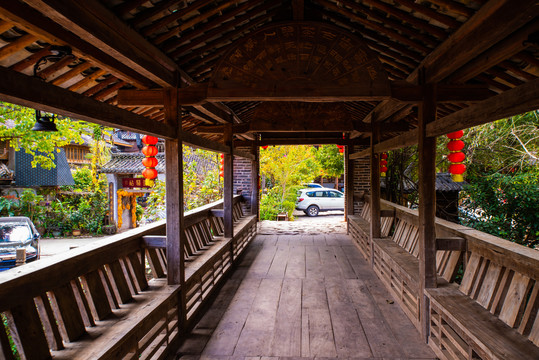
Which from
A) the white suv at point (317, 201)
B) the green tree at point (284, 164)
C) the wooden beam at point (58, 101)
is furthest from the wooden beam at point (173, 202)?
the white suv at point (317, 201)

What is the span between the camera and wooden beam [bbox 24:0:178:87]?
5.47 feet

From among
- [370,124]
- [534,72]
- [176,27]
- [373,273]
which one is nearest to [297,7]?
[176,27]

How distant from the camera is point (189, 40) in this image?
2.99 metres

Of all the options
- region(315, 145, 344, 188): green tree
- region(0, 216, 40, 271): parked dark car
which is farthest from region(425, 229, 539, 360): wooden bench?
region(0, 216, 40, 271): parked dark car

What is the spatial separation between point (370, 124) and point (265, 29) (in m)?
3.26

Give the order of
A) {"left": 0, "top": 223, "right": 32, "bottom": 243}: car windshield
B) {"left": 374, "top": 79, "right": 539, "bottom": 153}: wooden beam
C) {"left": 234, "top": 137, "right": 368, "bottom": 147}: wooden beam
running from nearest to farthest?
1. {"left": 374, "top": 79, "right": 539, "bottom": 153}: wooden beam
2. {"left": 234, "top": 137, "right": 368, "bottom": 147}: wooden beam
3. {"left": 0, "top": 223, "right": 32, "bottom": 243}: car windshield

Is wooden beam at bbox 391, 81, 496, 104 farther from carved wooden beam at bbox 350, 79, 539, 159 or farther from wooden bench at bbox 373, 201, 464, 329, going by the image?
wooden bench at bbox 373, 201, 464, 329

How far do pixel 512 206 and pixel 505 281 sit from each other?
144 inches

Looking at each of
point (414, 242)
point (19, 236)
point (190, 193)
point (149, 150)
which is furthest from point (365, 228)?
point (19, 236)

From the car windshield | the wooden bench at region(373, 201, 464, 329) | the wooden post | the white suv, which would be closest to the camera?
the wooden post

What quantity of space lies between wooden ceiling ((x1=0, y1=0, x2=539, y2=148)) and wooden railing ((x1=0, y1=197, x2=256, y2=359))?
1081 mm

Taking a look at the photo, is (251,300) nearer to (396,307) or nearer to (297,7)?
(396,307)

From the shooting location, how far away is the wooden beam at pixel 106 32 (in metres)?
1.67

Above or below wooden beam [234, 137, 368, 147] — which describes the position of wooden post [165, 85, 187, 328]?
below
